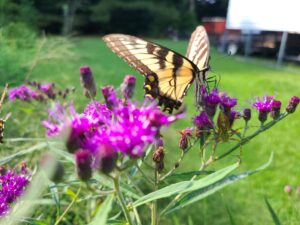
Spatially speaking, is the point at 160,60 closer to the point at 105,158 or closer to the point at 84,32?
the point at 105,158

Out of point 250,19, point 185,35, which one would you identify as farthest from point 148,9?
point 250,19

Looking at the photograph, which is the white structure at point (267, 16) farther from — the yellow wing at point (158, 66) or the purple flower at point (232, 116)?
the purple flower at point (232, 116)

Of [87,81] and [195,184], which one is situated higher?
[195,184]

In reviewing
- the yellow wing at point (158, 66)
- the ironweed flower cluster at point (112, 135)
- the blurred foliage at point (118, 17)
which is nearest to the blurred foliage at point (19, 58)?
the yellow wing at point (158, 66)

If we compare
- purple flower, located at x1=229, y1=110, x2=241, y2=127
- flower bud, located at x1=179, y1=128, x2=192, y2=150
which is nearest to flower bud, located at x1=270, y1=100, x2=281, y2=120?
purple flower, located at x1=229, y1=110, x2=241, y2=127

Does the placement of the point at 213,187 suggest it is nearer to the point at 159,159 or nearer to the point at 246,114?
the point at 159,159

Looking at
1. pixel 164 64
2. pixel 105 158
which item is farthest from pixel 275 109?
pixel 105 158

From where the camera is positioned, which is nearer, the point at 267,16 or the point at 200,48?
the point at 200,48
